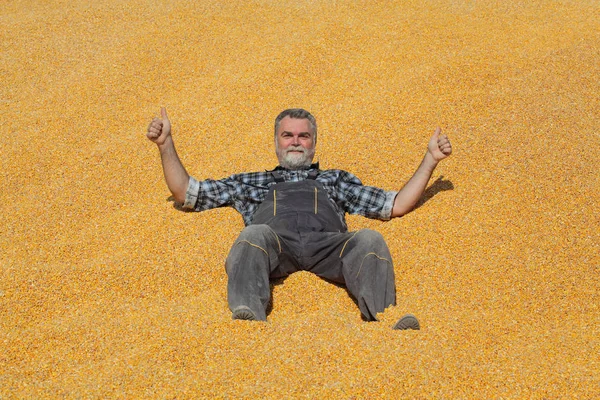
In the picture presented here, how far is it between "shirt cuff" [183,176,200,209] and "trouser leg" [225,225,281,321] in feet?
2.45

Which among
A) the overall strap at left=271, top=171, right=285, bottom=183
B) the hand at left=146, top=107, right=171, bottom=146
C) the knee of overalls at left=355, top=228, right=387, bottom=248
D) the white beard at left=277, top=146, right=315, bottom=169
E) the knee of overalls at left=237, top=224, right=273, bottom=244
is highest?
the hand at left=146, top=107, right=171, bottom=146

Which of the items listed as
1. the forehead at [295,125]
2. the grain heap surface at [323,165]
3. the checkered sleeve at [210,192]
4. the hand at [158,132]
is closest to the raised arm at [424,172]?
the grain heap surface at [323,165]

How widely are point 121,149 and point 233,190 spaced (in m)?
1.31

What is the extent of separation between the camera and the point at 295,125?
3975mm

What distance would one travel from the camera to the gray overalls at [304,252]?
3016mm

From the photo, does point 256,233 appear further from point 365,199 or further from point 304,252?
point 365,199

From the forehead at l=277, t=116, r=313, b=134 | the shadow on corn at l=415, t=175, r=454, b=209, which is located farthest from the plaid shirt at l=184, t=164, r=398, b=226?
the shadow on corn at l=415, t=175, r=454, b=209

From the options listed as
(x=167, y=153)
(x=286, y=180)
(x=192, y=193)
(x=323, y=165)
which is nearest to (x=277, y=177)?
(x=286, y=180)

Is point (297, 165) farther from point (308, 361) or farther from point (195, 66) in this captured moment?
point (195, 66)

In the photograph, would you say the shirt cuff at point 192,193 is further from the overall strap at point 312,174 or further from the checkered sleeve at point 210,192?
the overall strap at point 312,174

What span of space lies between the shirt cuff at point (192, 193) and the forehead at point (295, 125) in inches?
21.7

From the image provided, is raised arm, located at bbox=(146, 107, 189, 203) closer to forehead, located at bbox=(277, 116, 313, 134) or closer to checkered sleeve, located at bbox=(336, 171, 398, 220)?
forehead, located at bbox=(277, 116, 313, 134)

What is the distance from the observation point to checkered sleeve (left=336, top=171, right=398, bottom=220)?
153 inches

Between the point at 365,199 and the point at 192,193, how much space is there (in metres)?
0.93
